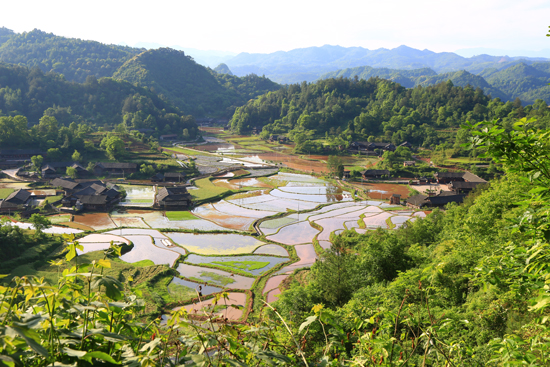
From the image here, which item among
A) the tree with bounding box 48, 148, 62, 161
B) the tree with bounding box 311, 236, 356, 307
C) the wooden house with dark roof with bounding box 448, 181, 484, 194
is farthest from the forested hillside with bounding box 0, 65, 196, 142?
the tree with bounding box 311, 236, 356, 307

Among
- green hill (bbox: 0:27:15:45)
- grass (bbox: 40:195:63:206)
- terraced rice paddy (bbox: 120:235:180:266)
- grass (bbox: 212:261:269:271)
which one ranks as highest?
green hill (bbox: 0:27:15:45)

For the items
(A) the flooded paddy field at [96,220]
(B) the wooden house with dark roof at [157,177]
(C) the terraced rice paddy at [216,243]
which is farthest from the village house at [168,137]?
(C) the terraced rice paddy at [216,243]

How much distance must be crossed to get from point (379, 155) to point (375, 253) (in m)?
69.3

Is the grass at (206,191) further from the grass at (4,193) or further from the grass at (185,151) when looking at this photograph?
the grass at (185,151)

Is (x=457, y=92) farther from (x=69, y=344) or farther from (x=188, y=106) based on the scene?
(x=69, y=344)

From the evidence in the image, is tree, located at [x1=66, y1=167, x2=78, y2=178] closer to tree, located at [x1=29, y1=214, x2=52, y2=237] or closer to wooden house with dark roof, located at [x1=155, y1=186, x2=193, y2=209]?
wooden house with dark roof, located at [x1=155, y1=186, x2=193, y2=209]

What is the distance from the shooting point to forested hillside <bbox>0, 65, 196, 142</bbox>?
292ft

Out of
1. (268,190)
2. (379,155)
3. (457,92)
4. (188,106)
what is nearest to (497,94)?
(457,92)

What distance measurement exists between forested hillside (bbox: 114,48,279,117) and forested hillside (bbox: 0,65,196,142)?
26840 millimetres

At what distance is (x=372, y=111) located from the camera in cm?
10544

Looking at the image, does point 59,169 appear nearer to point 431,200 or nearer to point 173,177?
point 173,177

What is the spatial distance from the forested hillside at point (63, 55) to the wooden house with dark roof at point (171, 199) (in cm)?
11935

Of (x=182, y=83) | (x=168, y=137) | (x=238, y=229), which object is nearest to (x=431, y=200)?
(x=238, y=229)

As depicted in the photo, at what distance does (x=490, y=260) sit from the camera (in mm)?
4949
